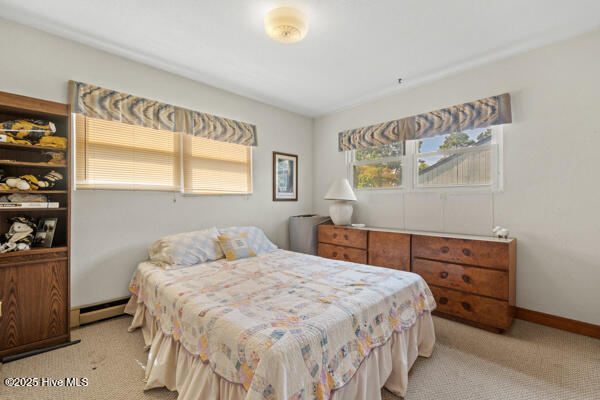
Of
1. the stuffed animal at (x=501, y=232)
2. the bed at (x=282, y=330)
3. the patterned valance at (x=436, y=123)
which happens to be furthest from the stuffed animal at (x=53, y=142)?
the stuffed animal at (x=501, y=232)

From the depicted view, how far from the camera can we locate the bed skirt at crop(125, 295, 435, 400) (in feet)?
4.27

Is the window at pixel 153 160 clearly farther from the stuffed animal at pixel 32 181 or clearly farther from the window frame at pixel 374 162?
the window frame at pixel 374 162

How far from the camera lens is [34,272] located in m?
2.02

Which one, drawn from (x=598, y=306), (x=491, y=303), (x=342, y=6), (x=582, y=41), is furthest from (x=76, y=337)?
(x=582, y=41)

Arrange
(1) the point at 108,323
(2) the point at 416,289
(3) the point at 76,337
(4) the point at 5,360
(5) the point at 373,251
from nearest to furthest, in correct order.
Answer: (4) the point at 5,360 < (2) the point at 416,289 < (3) the point at 76,337 < (1) the point at 108,323 < (5) the point at 373,251

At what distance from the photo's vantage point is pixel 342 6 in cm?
197

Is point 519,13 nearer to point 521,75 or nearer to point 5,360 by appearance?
point 521,75

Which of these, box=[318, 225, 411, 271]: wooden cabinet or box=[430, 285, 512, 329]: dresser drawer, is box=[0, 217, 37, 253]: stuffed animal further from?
box=[430, 285, 512, 329]: dresser drawer

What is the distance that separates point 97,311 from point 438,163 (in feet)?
12.9

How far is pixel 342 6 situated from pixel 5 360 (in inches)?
139

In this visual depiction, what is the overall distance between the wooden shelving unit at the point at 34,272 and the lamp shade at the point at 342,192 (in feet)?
9.15

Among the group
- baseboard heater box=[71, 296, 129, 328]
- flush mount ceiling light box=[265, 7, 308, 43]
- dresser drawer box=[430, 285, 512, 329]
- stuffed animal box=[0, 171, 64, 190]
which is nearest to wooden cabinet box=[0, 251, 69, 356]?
baseboard heater box=[71, 296, 129, 328]

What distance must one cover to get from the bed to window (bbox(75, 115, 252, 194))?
39.8 inches

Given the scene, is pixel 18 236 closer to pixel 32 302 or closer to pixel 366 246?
pixel 32 302
